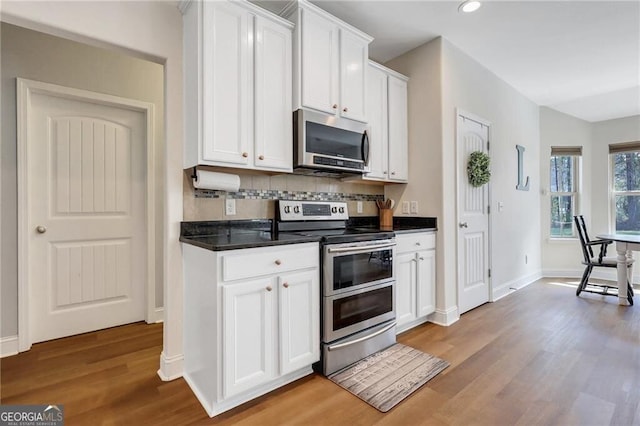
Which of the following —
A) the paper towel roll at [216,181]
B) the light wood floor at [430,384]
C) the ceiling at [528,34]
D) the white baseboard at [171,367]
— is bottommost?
the light wood floor at [430,384]

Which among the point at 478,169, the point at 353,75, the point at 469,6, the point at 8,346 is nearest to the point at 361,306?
the point at 353,75

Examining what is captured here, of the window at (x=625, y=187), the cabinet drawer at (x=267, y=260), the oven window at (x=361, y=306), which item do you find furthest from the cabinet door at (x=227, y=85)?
the window at (x=625, y=187)

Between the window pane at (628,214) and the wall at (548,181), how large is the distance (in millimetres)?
360

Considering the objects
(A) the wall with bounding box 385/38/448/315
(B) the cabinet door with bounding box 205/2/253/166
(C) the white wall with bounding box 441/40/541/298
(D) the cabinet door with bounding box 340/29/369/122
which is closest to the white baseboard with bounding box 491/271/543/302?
(C) the white wall with bounding box 441/40/541/298

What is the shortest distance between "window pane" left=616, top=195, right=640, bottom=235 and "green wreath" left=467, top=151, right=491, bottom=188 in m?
3.29

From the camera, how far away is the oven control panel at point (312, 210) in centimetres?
247

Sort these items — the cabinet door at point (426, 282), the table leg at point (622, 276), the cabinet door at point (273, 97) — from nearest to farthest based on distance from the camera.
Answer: the cabinet door at point (273, 97) → the cabinet door at point (426, 282) → the table leg at point (622, 276)

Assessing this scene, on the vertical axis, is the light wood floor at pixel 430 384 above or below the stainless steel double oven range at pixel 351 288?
below

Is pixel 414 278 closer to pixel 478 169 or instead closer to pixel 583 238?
pixel 478 169

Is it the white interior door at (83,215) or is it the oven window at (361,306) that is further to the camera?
the white interior door at (83,215)

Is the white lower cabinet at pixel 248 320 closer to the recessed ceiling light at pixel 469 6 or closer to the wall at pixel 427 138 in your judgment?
the wall at pixel 427 138

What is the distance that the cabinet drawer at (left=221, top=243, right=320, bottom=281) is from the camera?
64.6 inches

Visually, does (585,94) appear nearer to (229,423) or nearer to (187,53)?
(187,53)

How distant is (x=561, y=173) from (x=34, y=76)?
22.2 feet
